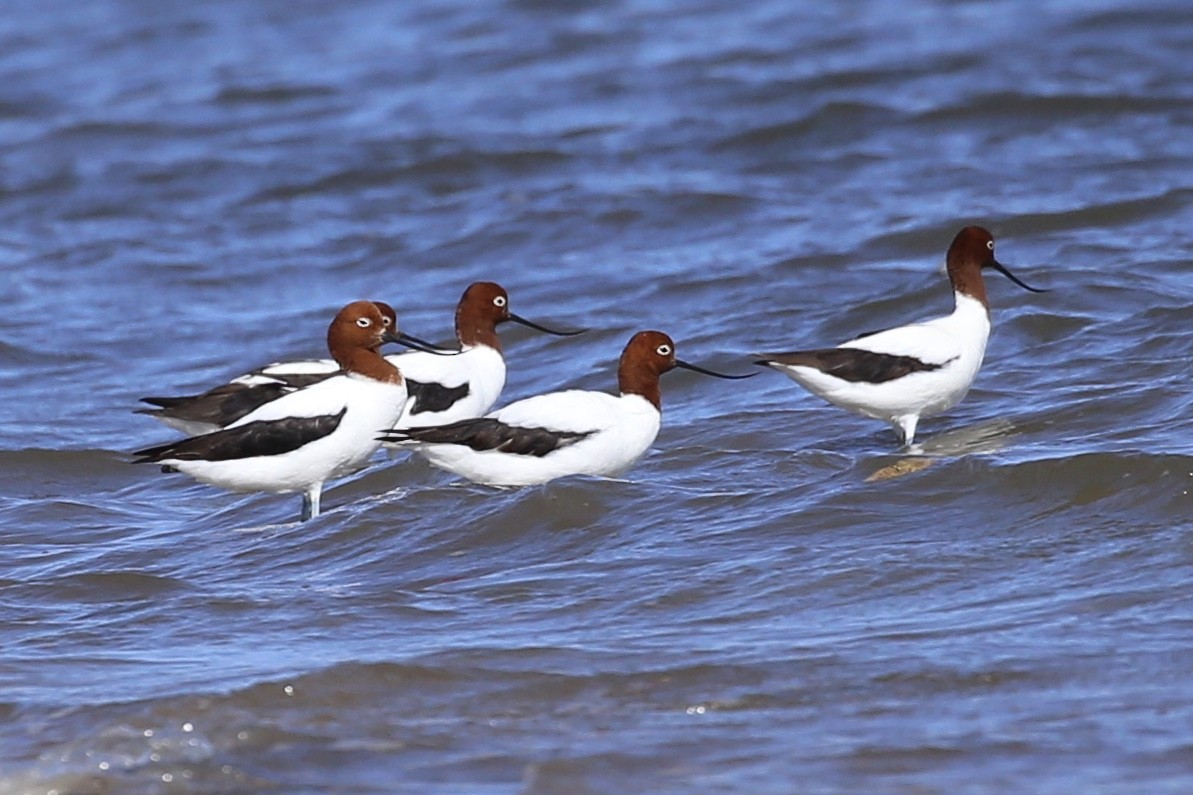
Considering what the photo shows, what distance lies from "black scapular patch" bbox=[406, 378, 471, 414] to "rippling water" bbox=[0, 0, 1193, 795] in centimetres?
39

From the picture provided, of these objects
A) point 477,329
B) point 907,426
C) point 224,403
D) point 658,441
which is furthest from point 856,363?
point 224,403

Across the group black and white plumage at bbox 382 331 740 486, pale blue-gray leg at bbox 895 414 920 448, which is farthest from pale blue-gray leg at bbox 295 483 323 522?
pale blue-gray leg at bbox 895 414 920 448

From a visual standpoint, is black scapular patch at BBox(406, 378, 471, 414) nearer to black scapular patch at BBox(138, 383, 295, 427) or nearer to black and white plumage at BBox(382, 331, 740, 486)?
black scapular patch at BBox(138, 383, 295, 427)

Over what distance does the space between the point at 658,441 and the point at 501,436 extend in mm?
1489

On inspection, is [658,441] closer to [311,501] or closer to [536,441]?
[536,441]

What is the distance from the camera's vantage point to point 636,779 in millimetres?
5496

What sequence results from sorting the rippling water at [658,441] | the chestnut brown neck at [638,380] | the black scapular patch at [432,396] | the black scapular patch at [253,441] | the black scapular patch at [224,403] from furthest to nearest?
the black scapular patch at [432,396], the black scapular patch at [224,403], the chestnut brown neck at [638,380], the black scapular patch at [253,441], the rippling water at [658,441]

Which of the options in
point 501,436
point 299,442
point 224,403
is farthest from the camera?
point 224,403

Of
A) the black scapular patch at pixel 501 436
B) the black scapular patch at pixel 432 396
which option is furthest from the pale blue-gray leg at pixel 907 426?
the black scapular patch at pixel 432 396

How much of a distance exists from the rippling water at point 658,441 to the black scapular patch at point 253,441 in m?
0.38

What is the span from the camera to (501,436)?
877cm

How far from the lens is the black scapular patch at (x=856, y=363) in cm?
914

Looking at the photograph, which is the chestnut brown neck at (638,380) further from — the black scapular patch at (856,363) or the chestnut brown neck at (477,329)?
the chestnut brown neck at (477,329)

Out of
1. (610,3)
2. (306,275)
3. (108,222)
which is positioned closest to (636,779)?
(306,275)
